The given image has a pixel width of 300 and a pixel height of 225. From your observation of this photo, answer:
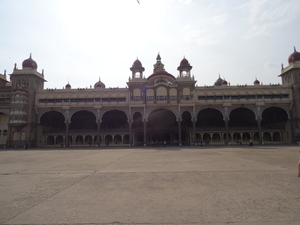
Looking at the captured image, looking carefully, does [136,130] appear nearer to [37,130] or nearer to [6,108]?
[37,130]

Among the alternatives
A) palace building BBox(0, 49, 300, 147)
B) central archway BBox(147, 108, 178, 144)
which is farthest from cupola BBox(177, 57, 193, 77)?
central archway BBox(147, 108, 178, 144)

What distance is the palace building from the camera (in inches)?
1745

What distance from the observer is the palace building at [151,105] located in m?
44.3

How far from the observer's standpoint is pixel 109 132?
46750 mm

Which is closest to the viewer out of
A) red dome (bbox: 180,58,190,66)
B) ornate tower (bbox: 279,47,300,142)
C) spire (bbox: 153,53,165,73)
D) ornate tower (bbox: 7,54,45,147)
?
ornate tower (bbox: 279,47,300,142)

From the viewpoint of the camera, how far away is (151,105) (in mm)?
44500

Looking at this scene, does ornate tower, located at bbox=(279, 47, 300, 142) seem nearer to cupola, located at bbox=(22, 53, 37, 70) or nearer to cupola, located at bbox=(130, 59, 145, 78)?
cupola, located at bbox=(130, 59, 145, 78)

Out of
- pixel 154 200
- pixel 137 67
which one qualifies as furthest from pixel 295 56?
pixel 154 200

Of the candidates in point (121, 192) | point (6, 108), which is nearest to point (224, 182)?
point (121, 192)

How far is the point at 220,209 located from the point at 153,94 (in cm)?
4056

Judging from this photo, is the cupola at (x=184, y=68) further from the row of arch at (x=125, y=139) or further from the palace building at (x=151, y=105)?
the row of arch at (x=125, y=139)

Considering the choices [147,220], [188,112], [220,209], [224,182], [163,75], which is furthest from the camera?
[188,112]

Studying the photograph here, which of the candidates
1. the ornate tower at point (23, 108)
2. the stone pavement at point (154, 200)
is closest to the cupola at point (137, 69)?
the ornate tower at point (23, 108)

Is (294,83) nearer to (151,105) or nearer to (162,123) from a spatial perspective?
(162,123)
